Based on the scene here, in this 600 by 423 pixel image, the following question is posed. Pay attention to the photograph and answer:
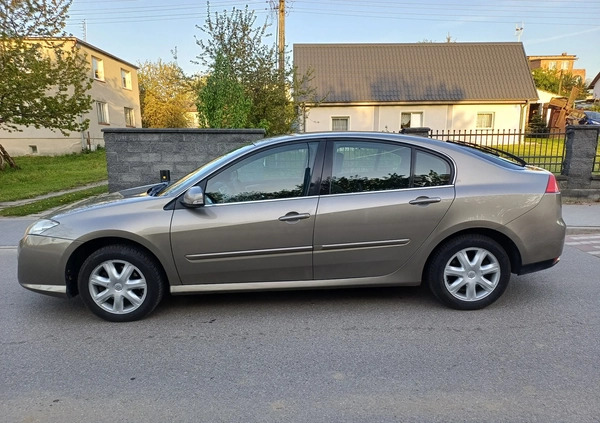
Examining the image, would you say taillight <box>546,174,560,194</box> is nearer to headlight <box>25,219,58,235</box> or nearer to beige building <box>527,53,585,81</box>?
headlight <box>25,219,58,235</box>

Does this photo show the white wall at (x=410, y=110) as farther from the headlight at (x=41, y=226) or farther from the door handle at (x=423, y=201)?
the headlight at (x=41, y=226)

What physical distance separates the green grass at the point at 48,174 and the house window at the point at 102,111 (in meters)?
3.55

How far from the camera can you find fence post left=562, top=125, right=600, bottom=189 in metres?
8.84

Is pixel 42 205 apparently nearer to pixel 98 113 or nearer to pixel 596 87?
pixel 98 113

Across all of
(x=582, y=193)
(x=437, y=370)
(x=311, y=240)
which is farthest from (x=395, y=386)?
(x=582, y=193)

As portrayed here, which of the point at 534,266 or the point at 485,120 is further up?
the point at 485,120

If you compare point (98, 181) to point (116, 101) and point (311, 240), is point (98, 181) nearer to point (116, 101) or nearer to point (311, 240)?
point (311, 240)

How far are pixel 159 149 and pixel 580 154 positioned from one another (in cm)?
920

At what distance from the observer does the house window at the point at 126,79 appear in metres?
28.4

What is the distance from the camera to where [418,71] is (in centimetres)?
2370

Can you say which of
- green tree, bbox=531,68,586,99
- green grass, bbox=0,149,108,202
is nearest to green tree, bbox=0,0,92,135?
green grass, bbox=0,149,108,202

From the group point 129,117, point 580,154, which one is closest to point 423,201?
point 580,154

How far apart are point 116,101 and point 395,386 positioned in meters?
28.9

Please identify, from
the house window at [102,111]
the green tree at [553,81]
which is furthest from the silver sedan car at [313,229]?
the green tree at [553,81]
